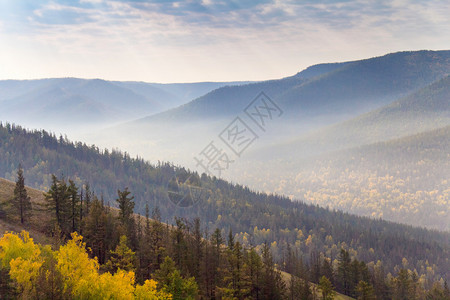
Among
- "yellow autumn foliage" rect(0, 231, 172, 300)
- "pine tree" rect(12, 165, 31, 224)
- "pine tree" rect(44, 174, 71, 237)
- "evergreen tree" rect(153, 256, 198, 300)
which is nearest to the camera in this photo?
"yellow autumn foliage" rect(0, 231, 172, 300)

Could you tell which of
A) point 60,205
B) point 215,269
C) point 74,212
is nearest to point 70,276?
point 60,205

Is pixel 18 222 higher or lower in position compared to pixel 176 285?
higher

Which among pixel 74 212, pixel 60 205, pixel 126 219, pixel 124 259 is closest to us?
pixel 124 259

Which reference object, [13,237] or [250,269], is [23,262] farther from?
[250,269]

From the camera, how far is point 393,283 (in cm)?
10606

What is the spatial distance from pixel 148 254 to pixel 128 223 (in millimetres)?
13888

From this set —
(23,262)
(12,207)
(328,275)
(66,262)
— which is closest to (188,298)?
(66,262)

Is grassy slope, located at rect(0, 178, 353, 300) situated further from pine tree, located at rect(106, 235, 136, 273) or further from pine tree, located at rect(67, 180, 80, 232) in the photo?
pine tree, located at rect(106, 235, 136, 273)

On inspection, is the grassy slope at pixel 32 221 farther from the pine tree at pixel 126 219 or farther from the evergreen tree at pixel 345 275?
the pine tree at pixel 126 219

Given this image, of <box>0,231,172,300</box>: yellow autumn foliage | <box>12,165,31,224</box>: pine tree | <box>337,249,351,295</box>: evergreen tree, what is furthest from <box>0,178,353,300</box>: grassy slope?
<box>0,231,172,300</box>: yellow autumn foliage

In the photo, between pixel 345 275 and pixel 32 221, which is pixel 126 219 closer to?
pixel 32 221

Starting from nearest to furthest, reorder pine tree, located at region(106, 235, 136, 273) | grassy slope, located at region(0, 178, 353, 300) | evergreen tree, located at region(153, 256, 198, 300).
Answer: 1. evergreen tree, located at region(153, 256, 198, 300)
2. pine tree, located at region(106, 235, 136, 273)
3. grassy slope, located at region(0, 178, 353, 300)

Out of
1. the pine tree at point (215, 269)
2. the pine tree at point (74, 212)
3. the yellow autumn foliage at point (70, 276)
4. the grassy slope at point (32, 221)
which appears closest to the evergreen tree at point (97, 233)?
the pine tree at point (74, 212)

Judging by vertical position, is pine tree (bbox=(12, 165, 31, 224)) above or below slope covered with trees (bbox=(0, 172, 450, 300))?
above
